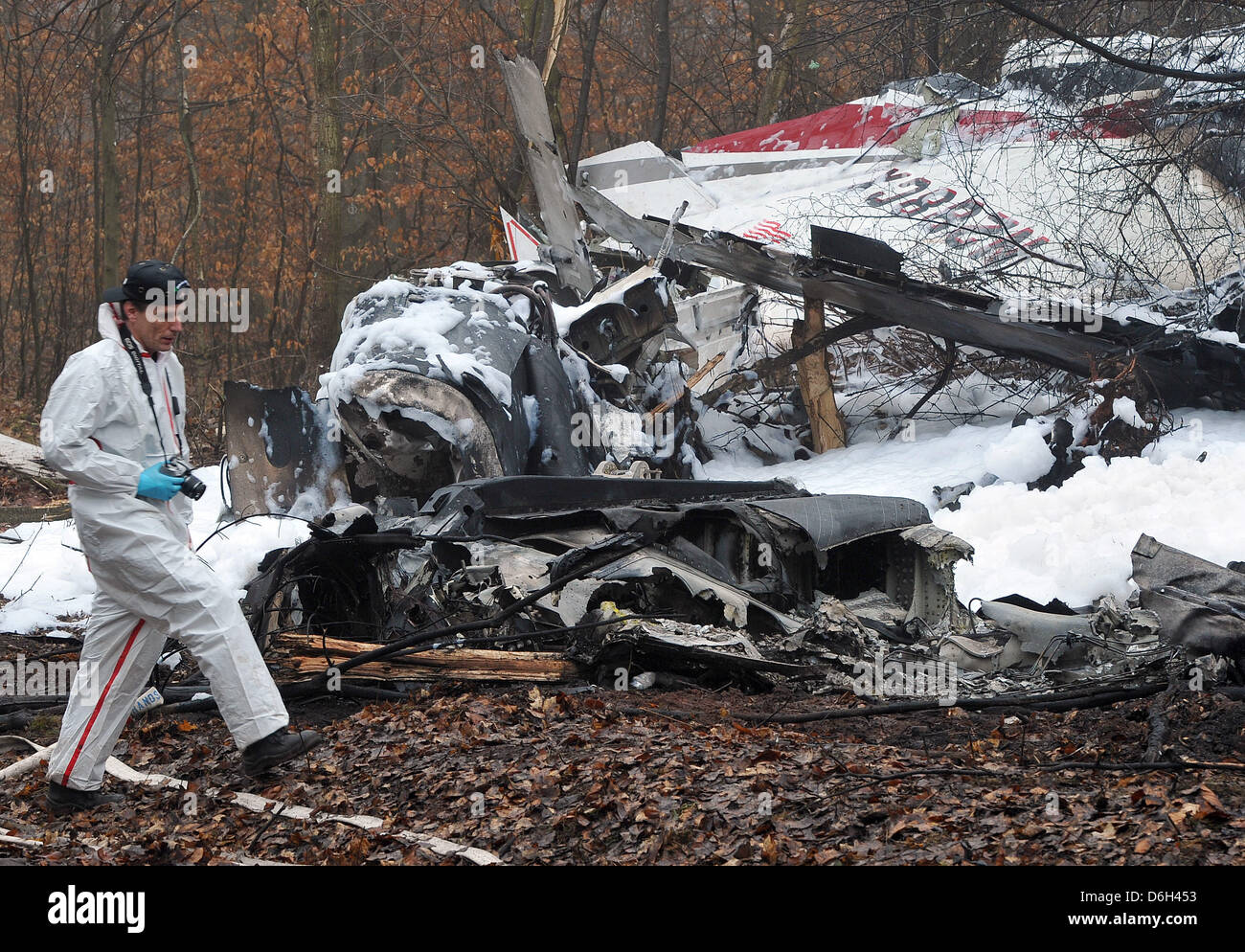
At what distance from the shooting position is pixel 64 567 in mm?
8969

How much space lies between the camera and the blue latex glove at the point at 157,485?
4320 millimetres

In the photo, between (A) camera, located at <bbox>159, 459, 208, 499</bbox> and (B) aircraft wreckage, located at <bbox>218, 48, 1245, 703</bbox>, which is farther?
(B) aircraft wreckage, located at <bbox>218, 48, 1245, 703</bbox>

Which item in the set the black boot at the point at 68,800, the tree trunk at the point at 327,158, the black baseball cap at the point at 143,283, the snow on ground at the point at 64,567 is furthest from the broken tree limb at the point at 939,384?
the black boot at the point at 68,800

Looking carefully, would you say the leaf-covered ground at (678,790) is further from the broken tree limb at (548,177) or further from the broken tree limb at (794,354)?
the broken tree limb at (548,177)

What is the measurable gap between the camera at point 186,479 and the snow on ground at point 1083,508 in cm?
624

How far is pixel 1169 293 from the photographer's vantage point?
1256 centimetres

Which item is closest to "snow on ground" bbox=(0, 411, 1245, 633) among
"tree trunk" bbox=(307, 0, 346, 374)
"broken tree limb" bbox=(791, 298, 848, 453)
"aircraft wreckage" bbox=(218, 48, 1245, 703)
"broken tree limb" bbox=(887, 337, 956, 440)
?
"aircraft wreckage" bbox=(218, 48, 1245, 703)

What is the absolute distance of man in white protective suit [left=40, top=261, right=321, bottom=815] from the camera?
432cm

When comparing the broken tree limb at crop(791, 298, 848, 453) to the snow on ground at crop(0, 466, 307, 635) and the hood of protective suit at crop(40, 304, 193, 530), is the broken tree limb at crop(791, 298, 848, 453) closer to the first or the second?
the snow on ground at crop(0, 466, 307, 635)

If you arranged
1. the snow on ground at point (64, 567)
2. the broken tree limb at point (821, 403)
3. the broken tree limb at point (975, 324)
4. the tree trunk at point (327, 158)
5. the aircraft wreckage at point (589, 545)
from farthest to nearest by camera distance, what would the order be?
the tree trunk at point (327, 158)
the broken tree limb at point (821, 403)
the broken tree limb at point (975, 324)
the snow on ground at point (64, 567)
the aircraft wreckage at point (589, 545)

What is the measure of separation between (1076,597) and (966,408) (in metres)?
6.16

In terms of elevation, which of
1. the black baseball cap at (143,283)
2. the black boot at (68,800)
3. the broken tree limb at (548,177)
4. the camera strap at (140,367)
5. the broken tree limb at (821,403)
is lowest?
the black boot at (68,800)

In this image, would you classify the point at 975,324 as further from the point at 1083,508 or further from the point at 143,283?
the point at 143,283
